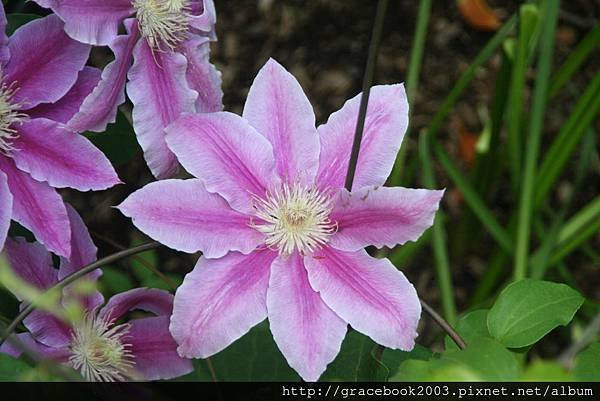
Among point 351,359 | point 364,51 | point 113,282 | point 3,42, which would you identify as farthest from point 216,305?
point 364,51

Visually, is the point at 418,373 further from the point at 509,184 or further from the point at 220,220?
the point at 509,184

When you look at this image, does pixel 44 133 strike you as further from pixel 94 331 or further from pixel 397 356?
pixel 397 356

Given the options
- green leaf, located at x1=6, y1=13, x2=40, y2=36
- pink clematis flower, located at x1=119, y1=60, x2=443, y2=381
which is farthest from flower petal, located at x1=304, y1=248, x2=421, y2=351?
green leaf, located at x1=6, y1=13, x2=40, y2=36

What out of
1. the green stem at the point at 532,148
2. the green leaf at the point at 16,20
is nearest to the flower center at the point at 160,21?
the green leaf at the point at 16,20

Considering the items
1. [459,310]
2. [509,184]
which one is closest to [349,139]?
[459,310]

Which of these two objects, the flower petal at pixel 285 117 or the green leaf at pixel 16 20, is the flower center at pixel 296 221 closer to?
the flower petal at pixel 285 117

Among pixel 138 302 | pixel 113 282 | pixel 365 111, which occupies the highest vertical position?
pixel 365 111
